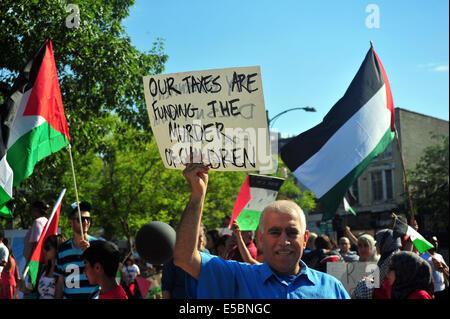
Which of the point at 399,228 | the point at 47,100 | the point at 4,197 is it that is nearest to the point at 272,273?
the point at 399,228

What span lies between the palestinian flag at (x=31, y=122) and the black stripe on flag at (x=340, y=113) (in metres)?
2.67

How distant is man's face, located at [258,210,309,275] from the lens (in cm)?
290

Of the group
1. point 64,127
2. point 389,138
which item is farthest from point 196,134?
point 389,138

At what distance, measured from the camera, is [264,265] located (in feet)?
9.57

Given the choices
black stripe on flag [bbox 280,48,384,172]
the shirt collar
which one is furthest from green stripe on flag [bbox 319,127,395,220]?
the shirt collar

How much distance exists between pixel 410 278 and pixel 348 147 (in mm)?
3047

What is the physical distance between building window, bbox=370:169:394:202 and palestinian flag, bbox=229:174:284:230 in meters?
38.8

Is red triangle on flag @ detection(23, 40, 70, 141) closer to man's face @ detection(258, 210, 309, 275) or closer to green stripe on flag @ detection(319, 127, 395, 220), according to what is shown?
green stripe on flag @ detection(319, 127, 395, 220)

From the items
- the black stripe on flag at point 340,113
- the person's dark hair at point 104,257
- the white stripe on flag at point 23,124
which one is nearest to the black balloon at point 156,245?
the person's dark hair at point 104,257

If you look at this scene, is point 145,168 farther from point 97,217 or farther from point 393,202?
point 393,202

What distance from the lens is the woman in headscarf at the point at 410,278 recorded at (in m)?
3.84

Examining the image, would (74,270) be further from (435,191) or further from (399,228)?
(435,191)

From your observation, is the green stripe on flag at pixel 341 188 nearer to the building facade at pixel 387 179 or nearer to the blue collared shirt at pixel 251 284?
the blue collared shirt at pixel 251 284

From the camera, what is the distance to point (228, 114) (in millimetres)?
4238
